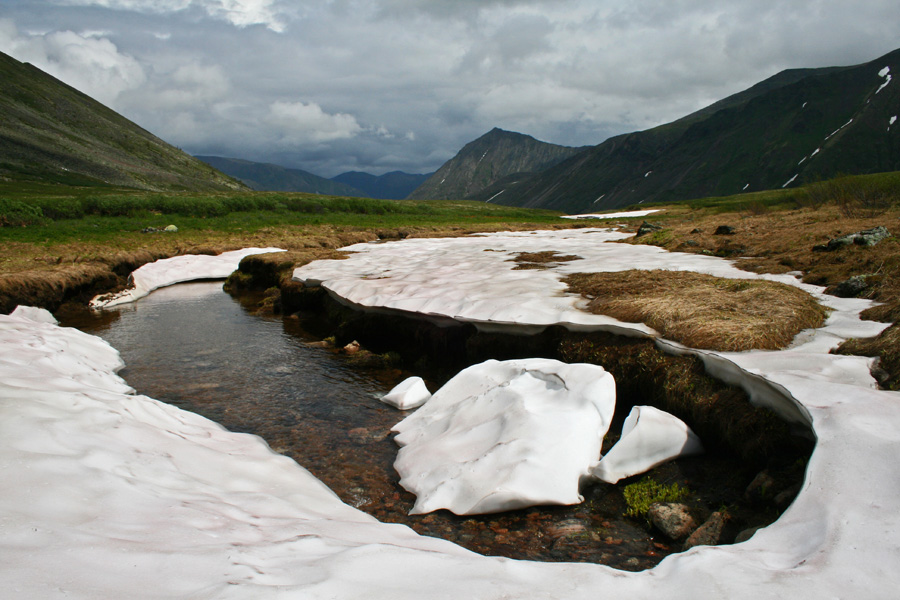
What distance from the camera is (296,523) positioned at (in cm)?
489

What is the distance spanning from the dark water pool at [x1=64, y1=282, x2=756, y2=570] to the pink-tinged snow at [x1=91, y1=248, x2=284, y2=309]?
108 inches

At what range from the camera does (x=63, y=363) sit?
955 cm

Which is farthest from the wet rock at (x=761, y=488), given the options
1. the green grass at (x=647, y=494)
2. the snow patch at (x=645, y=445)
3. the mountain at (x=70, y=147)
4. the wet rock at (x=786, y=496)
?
the mountain at (x=70, y=147)

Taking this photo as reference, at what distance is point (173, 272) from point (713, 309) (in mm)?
29153

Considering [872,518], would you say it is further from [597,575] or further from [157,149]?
[157,149]

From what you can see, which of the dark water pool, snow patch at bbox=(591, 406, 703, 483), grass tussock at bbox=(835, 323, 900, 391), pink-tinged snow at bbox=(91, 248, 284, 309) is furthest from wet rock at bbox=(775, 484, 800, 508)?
pink-tinged snow at bbox=(91, 248, 284, 309)

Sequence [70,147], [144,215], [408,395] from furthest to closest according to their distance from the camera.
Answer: [70,147] < [144,215] < [408,395]

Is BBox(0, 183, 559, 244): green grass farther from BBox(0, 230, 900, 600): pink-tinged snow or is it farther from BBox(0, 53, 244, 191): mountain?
BBox(0, 53, 244, 191): mountain

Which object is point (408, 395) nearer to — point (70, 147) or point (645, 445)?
point (645, 445)

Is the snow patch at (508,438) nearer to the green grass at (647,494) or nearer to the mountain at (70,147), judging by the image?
the green grass at (647,494)

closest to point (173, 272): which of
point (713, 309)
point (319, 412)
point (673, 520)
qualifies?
point (319, 412)

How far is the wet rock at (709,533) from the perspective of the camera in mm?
5070

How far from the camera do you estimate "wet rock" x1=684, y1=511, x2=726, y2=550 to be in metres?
5.07

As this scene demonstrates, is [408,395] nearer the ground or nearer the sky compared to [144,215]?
nearer the ground
